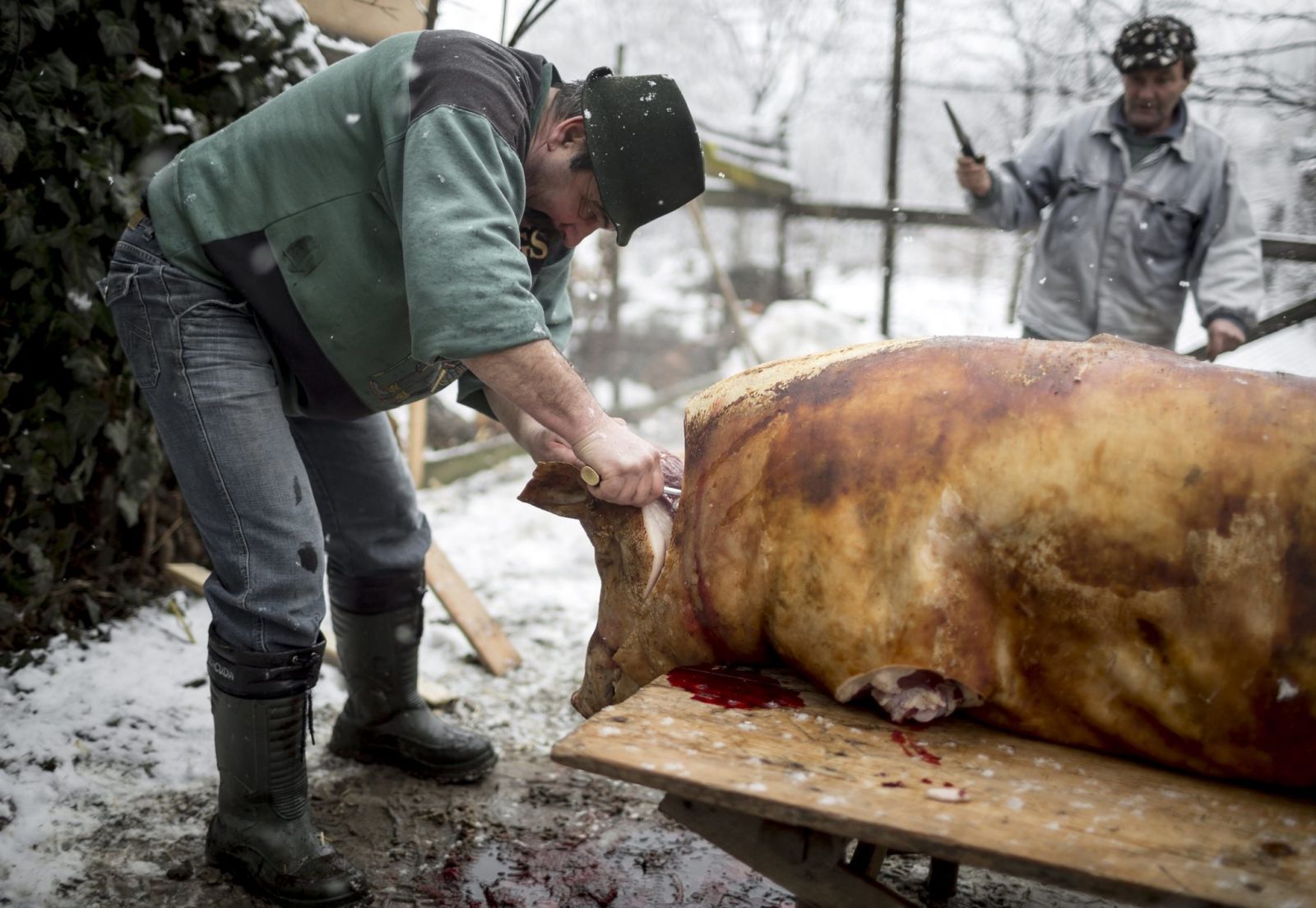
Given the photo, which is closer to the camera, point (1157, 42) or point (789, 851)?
point (789, 851)

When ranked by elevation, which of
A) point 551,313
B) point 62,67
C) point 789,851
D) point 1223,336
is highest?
point 62,67

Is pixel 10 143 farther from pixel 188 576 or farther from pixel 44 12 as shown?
pixel 188 576

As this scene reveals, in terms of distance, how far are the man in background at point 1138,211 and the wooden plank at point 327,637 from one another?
2.69 metres

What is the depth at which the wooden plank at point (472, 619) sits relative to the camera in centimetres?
343

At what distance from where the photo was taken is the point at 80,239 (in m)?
2.90

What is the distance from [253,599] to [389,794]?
0.84 metres

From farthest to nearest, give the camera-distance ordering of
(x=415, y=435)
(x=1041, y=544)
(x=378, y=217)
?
1. (x=415, y=435)
2. (x=378, y=217)
3. (x=1041, y=544)

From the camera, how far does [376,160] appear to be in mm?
1888

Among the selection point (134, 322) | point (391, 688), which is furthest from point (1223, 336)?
point (134, 322)

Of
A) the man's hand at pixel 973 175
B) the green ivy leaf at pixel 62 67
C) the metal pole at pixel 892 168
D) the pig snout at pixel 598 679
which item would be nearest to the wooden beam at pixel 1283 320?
the man's hand at pixel 973 175

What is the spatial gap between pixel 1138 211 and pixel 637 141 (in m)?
2.65

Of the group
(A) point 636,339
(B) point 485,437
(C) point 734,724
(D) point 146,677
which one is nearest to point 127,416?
(D) point 146,677

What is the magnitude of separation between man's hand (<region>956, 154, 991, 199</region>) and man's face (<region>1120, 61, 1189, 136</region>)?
56 centimetres

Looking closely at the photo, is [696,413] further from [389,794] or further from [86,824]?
[86,824]
